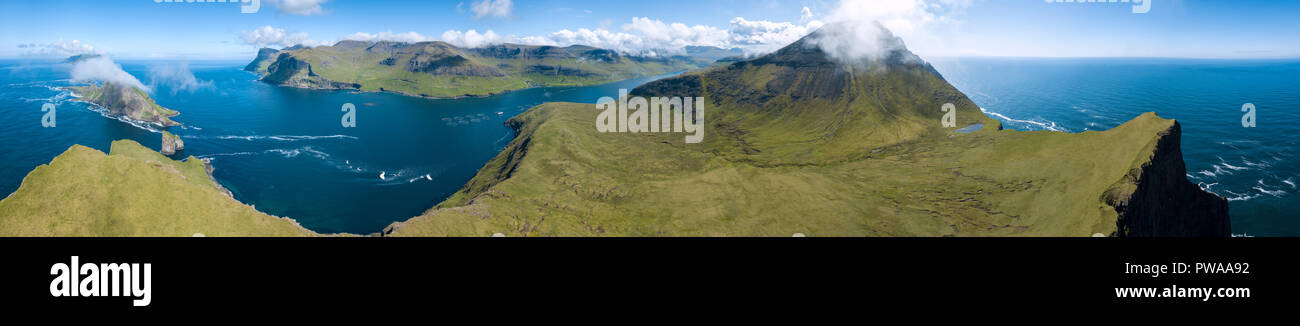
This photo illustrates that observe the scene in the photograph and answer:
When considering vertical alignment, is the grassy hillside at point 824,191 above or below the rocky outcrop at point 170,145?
below

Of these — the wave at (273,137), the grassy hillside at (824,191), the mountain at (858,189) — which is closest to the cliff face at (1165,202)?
the mountain at (858,189)

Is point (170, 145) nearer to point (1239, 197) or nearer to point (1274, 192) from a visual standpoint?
point (1239, 197)

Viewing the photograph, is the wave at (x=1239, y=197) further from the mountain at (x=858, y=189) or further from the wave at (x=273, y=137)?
the wave at (x=273, y=137)

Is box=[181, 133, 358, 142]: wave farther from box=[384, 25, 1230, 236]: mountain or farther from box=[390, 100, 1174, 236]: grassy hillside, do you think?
box=[390, 100, 1174, 236]: grassy hillside

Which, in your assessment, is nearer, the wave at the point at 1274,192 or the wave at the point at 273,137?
the wave at the point at 1274,192

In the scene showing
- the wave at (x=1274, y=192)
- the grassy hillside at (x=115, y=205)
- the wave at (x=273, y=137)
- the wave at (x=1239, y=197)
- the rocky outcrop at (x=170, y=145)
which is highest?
the wave at (x=273, y=137)
